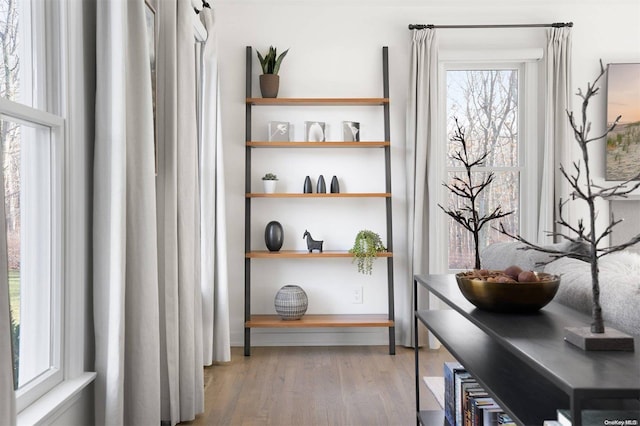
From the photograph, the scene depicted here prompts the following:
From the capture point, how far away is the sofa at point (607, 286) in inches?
53.3

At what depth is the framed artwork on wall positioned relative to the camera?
164 inches

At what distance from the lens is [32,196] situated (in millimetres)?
1755

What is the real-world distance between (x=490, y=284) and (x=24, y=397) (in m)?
1.47

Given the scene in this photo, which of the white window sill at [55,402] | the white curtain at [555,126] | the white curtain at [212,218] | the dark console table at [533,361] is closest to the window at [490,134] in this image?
the white curtain at [555,126]

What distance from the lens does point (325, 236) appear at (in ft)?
13.9

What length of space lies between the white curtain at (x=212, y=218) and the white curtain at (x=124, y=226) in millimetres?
1543

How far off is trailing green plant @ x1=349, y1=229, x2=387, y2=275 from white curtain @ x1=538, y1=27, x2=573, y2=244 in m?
1.27

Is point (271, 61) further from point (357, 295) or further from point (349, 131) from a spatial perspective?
point (357, 295)

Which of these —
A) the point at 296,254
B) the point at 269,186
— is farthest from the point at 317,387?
the point at 269,186

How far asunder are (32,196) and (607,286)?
70.6 inches

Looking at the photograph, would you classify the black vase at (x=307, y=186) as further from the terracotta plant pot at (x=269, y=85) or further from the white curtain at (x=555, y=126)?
the white curtain at (x=555, y=126)

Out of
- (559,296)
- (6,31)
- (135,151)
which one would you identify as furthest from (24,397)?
(559,296)

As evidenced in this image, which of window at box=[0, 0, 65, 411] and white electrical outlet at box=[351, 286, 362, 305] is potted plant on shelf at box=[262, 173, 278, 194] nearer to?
white electrical outlet at box=[351, 286, 362, 305]

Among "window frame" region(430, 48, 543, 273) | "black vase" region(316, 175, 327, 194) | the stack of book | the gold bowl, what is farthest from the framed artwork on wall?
the gold bowl
